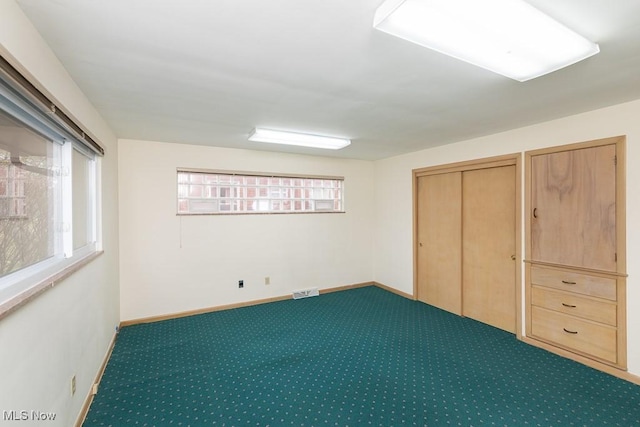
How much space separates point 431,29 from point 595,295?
115 inches

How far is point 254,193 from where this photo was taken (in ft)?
14.6

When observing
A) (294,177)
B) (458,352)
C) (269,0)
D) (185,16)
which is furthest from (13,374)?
(294,177)

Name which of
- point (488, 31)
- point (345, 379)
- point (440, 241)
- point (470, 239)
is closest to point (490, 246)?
point (470, 239)

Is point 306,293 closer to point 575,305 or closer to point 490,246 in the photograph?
point 490,246

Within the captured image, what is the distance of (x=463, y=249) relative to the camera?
3.98m

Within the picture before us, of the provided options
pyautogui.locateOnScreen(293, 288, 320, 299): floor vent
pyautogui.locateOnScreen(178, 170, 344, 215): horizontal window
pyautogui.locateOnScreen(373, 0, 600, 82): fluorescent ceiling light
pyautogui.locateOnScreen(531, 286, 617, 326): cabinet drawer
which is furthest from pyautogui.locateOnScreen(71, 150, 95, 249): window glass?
pyautogui.locateOnScreen(531, 286, 617, 326): cabinet drawer

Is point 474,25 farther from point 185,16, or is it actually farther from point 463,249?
point 463,249

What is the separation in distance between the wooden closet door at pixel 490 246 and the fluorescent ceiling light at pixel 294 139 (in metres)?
1.82

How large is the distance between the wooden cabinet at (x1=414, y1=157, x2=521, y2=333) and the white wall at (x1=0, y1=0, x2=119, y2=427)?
4049 millimetres

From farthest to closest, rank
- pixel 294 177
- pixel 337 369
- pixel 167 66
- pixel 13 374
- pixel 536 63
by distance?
pixel 294 177 → pixel 337 369 → pixel 167 66 → pixel 536 63 → pixel 13 374

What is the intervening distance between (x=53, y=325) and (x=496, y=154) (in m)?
4.25

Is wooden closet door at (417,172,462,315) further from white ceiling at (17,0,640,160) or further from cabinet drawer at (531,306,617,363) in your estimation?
white ceiling at (17,0,640,160)

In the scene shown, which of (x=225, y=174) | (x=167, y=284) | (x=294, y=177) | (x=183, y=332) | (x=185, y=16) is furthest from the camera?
(x=294, y=177)

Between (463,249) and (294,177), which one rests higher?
(294,177)
